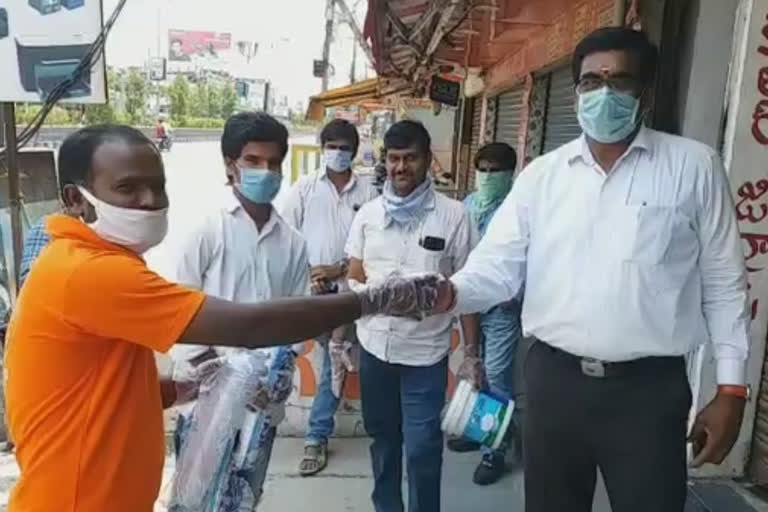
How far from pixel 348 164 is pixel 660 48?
1901 mm

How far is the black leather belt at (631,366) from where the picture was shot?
75.1 inches

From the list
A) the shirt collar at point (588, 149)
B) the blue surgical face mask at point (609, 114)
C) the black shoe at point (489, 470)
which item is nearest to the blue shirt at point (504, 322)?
the black shoe at point (489, 470)

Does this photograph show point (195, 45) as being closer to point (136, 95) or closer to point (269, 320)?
point (136, 95)

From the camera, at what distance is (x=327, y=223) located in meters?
4.22

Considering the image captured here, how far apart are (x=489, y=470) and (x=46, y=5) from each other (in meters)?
3.19

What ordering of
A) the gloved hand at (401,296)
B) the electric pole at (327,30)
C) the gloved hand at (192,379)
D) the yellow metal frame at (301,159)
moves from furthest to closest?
the electric pole at (327,30), the yellow metal frame at (301,159), the gloved hand at (192,379), the gloved hand at (401,296)

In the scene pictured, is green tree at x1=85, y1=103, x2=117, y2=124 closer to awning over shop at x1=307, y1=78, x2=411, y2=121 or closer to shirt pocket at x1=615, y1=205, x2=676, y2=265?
shirt pocket at x1=615, y1=205, x2=676, y2=265

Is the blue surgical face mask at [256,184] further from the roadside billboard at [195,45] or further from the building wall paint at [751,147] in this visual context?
the roadside billboard at [195,45]

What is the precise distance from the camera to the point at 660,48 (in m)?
3.31

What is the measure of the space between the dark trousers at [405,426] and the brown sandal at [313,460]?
0.75 metres

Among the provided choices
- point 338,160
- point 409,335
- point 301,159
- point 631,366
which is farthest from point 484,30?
point 631,366

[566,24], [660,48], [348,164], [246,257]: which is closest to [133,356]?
[246,257]

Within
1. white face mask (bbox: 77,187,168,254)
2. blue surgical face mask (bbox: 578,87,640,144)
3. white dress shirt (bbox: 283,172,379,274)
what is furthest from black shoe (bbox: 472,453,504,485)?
white face mask (bbox: 77,187,168,254)

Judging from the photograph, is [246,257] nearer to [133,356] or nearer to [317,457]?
[133,356]
